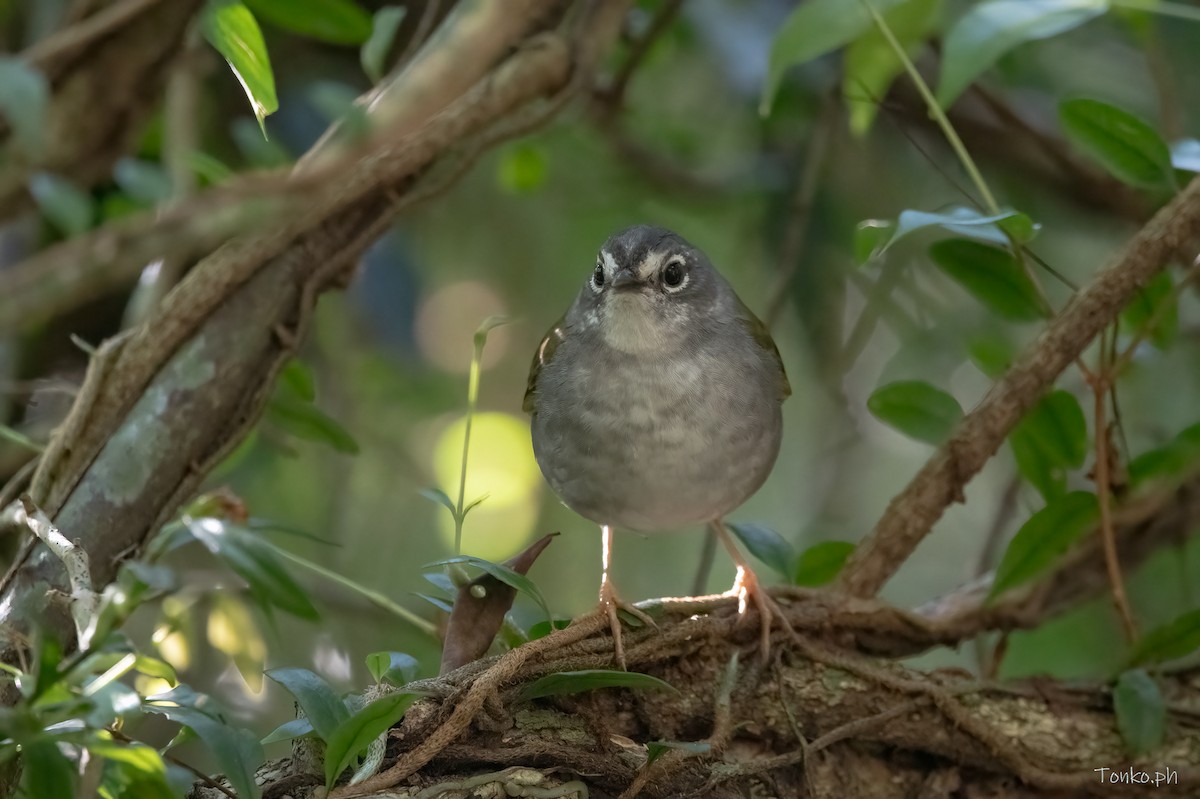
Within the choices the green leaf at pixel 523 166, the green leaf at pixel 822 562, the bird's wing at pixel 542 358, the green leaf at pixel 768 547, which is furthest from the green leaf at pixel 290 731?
the green leaf at pixel 523 166

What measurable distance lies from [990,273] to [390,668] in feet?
5.48

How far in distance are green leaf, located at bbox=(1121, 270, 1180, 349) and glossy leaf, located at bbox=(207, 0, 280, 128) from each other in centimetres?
189

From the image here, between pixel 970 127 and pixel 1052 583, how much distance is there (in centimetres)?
190

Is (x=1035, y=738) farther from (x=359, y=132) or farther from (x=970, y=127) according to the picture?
(x=970, y=127)

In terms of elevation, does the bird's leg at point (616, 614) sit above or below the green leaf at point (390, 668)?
above

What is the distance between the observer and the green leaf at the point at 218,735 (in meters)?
1.66

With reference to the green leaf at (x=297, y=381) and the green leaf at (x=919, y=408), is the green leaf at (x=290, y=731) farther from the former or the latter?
the green leaf at (x=919, y=408)

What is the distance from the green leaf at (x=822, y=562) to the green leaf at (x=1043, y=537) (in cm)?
38

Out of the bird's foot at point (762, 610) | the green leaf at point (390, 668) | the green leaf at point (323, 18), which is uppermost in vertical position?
the green leaf at point (323, 18)

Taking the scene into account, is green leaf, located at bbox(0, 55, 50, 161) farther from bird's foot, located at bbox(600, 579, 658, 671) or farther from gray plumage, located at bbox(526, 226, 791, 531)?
gray plumage, located at bbox(526, 226, 791, 531)

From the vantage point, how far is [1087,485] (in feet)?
12.9

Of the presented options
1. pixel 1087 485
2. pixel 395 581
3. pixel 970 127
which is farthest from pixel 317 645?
pixel 970 127

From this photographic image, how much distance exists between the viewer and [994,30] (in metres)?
2.39

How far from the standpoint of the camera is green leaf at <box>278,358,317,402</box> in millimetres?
2908
